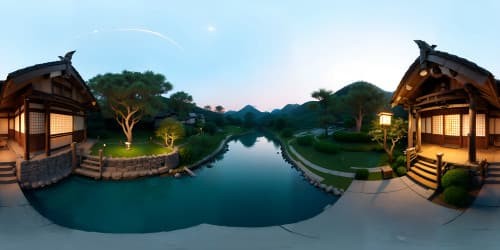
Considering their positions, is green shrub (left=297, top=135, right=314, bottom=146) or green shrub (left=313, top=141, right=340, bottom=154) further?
green shrub (left=297, top=135, right=314, bottom=146)

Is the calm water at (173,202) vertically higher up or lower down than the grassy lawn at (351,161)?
lower down

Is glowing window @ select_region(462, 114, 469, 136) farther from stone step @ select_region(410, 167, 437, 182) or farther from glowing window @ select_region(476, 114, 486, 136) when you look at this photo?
stone step @ select_region(410, 167, 437, 182)

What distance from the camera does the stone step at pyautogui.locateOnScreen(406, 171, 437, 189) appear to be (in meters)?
6.28

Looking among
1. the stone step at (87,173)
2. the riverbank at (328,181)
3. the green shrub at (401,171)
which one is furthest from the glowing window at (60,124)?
the green shrub at (401,171)

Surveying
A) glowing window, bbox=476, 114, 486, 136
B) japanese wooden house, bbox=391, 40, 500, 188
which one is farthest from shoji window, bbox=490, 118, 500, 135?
glowing window, bbox=476, 114, 486, 136

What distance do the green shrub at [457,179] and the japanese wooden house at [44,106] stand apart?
14311mm

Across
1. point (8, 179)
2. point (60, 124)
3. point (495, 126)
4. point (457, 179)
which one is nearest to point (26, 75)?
point (8, 179)

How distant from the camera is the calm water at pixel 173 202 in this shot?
620 cm

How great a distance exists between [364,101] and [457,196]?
1641 cm

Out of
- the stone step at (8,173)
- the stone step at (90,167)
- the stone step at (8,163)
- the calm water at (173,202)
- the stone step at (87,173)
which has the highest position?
the stone step at (8,163)

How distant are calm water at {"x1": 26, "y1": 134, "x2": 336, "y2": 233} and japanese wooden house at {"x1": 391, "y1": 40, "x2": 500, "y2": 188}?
484 centimetres

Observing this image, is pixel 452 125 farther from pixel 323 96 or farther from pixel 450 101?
pixel 323 96

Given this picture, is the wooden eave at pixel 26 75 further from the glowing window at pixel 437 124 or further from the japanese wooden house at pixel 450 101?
the glowing window at pixel 437 124

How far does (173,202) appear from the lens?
781 cm
